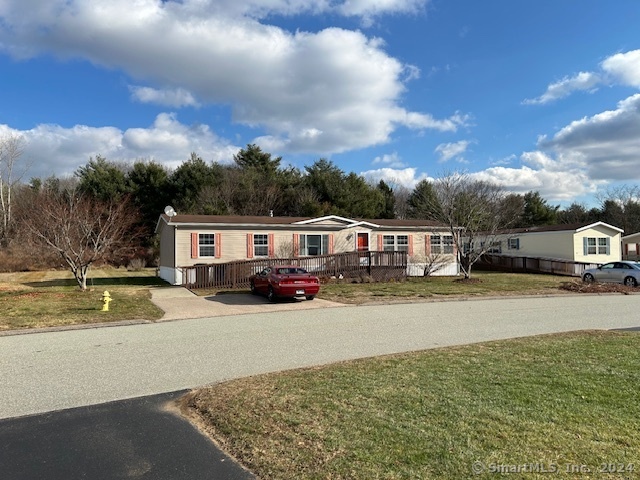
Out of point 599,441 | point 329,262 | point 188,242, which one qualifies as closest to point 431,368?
point 599,441

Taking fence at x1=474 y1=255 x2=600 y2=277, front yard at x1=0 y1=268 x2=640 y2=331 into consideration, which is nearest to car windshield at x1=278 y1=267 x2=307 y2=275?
front yard at x1=0 y1=268 x2=640 y2=331

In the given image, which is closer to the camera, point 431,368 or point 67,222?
point 431,368

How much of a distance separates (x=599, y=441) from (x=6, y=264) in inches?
1647

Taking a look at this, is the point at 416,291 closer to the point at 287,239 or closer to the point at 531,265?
the point at 287,239

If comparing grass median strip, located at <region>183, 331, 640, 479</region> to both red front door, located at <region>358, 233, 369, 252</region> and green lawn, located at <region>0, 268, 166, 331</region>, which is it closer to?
green lawn, located at <region>0, 268, 166, 331</region>

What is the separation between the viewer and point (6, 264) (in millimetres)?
35719

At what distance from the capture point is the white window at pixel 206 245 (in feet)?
79.6

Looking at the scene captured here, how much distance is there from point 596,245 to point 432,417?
36.9 meters

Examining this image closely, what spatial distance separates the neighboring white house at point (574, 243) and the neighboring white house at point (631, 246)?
34.1ft

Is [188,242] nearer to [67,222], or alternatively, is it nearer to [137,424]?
[67,222]

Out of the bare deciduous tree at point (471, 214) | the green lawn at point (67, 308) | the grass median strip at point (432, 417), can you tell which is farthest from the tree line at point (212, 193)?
the grass median strip at point (432, 417)

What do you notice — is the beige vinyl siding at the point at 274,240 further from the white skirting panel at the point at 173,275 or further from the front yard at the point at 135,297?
the front yard at the point at 135,297

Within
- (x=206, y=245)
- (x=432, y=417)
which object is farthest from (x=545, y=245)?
(x=432, y=417)

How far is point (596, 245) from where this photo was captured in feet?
115
